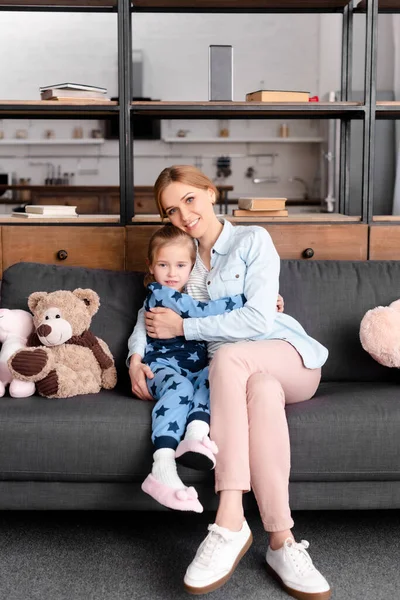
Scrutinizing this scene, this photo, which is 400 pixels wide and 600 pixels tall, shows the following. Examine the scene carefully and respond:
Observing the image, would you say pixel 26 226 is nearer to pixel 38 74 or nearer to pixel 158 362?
pixel 158 362

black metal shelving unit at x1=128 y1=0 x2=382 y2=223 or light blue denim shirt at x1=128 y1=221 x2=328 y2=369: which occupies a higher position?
black metal shelving unit at x1=128 y1=0 x2=382 y2=223

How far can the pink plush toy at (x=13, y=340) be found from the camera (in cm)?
207

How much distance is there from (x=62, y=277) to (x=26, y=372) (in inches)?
21.6

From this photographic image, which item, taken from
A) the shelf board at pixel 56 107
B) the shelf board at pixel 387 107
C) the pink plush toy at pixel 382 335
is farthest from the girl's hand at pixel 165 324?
the shelf board at pixel 387 107

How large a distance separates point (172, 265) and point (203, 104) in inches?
36.5

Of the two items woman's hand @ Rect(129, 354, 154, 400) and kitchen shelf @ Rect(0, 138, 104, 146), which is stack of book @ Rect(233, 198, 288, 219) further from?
kitchen shelf @ Rect(0, 138, 104, 146)

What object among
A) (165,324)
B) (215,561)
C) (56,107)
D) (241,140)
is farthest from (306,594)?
(241,140)

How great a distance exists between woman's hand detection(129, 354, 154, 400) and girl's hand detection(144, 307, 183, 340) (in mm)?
116

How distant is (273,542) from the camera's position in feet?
5.88

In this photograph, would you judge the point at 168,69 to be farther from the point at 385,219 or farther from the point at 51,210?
the point at 385,219

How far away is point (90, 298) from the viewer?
91.0 inches

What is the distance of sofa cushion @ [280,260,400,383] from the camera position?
245cm

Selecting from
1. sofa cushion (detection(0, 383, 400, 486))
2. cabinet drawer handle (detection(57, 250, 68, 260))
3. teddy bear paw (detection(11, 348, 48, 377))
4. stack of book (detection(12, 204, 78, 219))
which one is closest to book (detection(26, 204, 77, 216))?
stack of book (detection(12, 204, 78, 219))

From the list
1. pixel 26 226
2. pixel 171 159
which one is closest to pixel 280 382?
pixel 26 226
